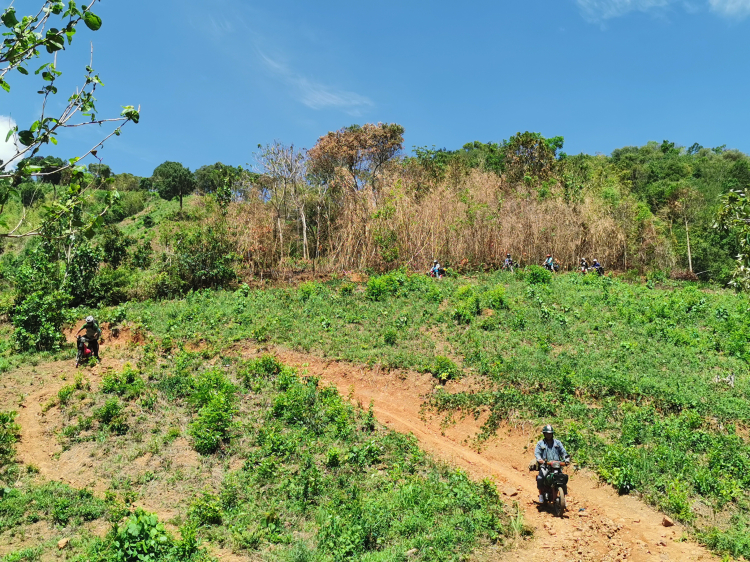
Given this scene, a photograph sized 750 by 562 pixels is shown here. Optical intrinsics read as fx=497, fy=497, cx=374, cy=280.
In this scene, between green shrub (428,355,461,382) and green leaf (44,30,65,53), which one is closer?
green leaf (44,30,65,53)

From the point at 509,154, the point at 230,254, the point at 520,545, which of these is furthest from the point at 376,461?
the point at 509,154

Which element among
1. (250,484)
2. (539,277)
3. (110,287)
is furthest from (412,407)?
(110,287)

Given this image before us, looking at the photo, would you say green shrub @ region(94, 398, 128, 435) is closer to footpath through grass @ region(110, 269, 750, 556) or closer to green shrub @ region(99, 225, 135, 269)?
footpath through grass @ region(110, 269, 750, 556)

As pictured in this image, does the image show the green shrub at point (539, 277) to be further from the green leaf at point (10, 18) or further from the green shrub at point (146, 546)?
the green leaf at point (10, 18)

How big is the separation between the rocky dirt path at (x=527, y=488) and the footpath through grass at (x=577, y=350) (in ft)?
1.09

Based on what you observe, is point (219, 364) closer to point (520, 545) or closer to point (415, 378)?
point (415, 378)

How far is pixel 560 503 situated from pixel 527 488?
1116 millimetres

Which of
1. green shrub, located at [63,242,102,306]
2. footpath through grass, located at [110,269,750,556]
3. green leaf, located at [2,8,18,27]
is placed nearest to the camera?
green leaf, located at [2,8,18,27]

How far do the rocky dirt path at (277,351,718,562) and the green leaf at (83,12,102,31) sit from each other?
21.9ft

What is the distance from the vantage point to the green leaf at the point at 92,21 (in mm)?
3557

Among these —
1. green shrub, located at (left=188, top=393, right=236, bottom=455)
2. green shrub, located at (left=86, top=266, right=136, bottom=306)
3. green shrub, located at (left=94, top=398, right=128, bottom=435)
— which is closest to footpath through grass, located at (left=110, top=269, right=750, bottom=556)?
green shrub, located at (left=86, top=266, right=136, bottom=306)

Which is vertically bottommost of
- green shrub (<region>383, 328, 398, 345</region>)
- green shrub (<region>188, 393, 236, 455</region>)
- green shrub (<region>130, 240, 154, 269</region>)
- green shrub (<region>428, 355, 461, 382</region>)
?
green shrub (<region>188, 393, 236, 455</region>)

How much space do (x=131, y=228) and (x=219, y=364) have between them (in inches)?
1179

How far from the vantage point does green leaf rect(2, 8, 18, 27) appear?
3427 millimetres
